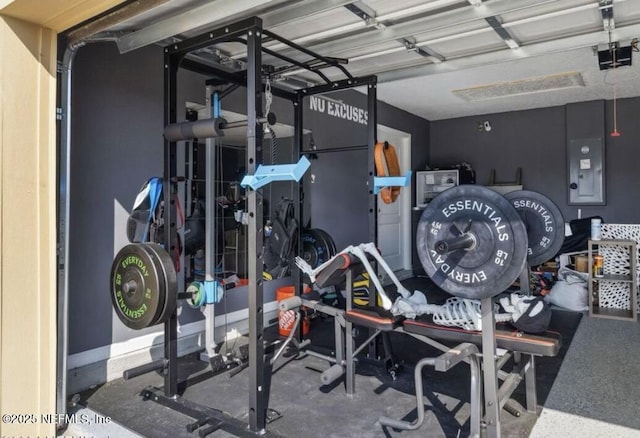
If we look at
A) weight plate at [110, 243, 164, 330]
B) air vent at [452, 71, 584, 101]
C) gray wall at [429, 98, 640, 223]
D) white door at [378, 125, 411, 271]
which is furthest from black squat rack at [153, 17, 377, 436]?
gray wall at [429, 98, 640, 223]

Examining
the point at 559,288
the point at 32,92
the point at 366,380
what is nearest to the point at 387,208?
the point at 559,288

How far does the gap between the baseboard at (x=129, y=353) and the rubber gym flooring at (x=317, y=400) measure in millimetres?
86

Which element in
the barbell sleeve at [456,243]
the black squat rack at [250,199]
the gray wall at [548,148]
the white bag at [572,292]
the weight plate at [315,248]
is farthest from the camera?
the gray wall at [548,148]

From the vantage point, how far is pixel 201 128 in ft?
7.29

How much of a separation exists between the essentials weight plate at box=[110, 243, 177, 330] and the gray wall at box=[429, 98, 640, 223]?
556 cm

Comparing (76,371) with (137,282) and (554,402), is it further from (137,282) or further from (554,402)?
(554,402)

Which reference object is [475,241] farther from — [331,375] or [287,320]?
[287,320]

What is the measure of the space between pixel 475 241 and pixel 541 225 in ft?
3.56

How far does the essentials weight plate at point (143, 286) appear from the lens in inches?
86.0

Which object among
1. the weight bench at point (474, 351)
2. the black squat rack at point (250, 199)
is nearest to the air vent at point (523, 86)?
the black squat rack at point (250, 199)

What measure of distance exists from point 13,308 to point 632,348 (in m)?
4.10

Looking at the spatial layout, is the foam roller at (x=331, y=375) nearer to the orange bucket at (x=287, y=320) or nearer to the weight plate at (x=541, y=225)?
the orange bucket at (x=287, y=320)

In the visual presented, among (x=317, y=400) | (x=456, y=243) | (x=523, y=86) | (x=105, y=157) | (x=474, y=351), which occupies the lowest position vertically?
(x=317, y=400)

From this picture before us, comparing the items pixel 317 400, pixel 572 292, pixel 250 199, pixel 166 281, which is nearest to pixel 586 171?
pixel 572 292
